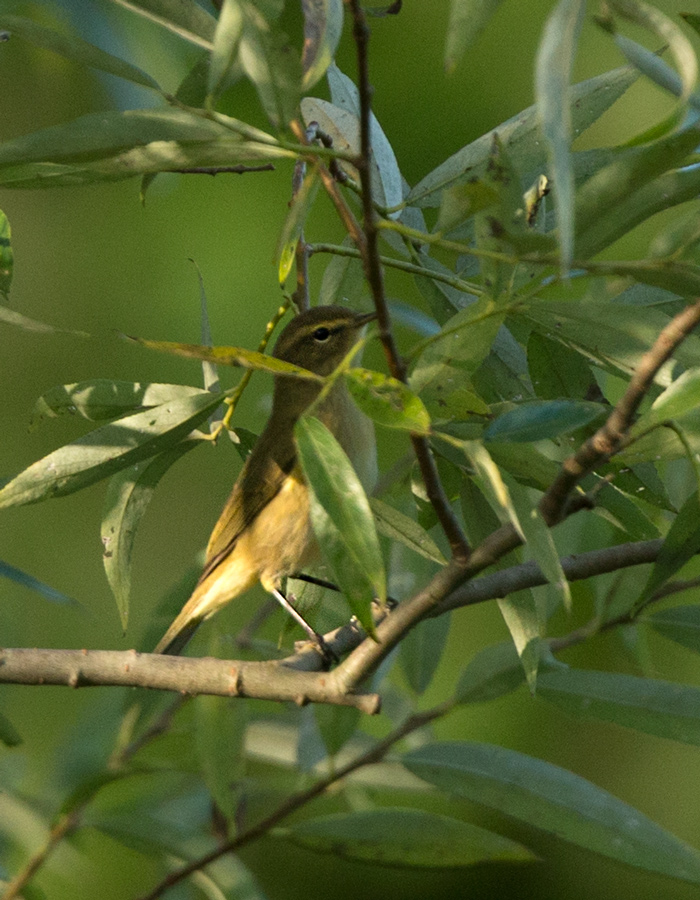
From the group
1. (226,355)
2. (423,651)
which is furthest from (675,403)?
(423,651)

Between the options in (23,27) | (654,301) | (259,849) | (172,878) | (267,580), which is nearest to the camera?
(23,27)

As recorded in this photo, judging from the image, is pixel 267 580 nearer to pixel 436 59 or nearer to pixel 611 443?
pixel 611 443

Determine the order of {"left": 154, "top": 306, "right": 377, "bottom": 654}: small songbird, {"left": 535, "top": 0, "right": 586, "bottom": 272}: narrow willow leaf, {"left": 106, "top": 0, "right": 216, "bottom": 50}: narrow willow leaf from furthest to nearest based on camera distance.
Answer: {"left": 154, "top": 306, "right": 377, "bottom": 654}: small songbird → {"left": 106, "top": 0, "right": 216, "bottom": 50}: narrow willow leaf → {"left": 535, "top": 0, "right": 586, "bottom": 272}: narrow willow leaf

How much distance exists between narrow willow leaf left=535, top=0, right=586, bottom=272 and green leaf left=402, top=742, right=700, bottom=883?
1113mm

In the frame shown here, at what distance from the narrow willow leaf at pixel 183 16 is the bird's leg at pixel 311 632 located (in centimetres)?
90

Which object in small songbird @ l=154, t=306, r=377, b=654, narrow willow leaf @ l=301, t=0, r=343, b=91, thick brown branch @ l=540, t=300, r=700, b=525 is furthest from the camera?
small songbird @ l=154, t=306, r=377, b=654

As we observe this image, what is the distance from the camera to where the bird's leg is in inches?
67.0

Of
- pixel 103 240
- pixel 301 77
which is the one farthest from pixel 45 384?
pixel 301 77

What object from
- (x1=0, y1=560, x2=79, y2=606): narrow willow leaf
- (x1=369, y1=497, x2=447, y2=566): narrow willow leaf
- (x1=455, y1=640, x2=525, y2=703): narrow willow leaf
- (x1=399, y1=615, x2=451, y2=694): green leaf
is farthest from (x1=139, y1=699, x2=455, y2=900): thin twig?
(x1=369, y1=497, x2=447, y2=566): narrow willow leaf

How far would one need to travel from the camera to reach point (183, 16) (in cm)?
143

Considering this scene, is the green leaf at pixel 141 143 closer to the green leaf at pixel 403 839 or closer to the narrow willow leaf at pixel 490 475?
the narrow willow leaf at pixel 490 475

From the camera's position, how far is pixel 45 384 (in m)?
3.64

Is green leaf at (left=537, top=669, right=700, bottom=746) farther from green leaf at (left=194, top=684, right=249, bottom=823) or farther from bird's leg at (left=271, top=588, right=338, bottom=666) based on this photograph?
green leaf at (left=194, top=684, right=249, bottom=823)

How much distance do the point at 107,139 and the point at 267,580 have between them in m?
1.38
